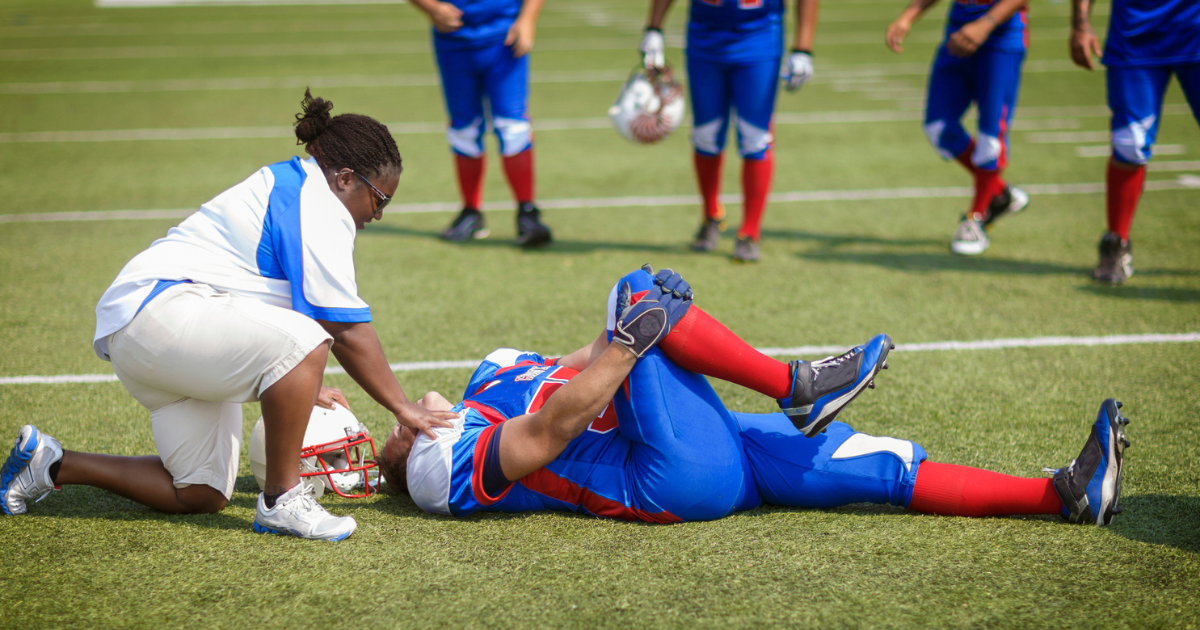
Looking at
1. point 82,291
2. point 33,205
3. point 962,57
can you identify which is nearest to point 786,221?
point 962,57

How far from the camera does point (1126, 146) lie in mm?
5074

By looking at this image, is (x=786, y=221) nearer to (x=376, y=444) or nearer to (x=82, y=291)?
(x=376, y=444)

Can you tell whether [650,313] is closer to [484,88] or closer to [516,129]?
[516,129]

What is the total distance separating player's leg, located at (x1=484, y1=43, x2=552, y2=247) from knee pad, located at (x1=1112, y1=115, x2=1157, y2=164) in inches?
137

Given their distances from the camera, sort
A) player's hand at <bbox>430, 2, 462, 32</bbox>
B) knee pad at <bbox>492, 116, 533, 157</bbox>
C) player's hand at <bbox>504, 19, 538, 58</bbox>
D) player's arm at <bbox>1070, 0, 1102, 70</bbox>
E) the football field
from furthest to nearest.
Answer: knee pad at <bbox>492, 116, 533, 157</bbox> → player's hand at <bbox>504, 19, 538, 58</bbox> → player's hand at <bbox>430, 2, 462, 32</bbox> → player's arm at <bbox>1070, 0, 1102, 70</bbox> → the football field

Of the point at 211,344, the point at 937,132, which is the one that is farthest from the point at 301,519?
the point at 937,132

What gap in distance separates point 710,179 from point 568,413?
392cm

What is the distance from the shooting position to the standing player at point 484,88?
19.8ft

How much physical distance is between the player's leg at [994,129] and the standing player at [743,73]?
1122 mm

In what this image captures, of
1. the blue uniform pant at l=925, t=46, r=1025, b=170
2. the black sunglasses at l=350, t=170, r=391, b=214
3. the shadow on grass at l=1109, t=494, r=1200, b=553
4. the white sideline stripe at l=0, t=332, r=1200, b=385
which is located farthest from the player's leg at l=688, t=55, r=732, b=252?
the shadow on grass at l=1109, t=494, r=1200, b=553

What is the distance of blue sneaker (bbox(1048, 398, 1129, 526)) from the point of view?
2.55 metres

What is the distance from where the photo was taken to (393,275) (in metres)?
5.64

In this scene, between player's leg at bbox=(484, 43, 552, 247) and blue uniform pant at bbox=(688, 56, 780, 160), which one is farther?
player's leg at bbox=(484, 43, 552, 247)

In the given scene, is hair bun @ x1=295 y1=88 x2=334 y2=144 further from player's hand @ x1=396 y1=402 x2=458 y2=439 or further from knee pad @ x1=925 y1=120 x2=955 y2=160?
knee pad @ x1=925 y1=120 x2=955 y2=160
